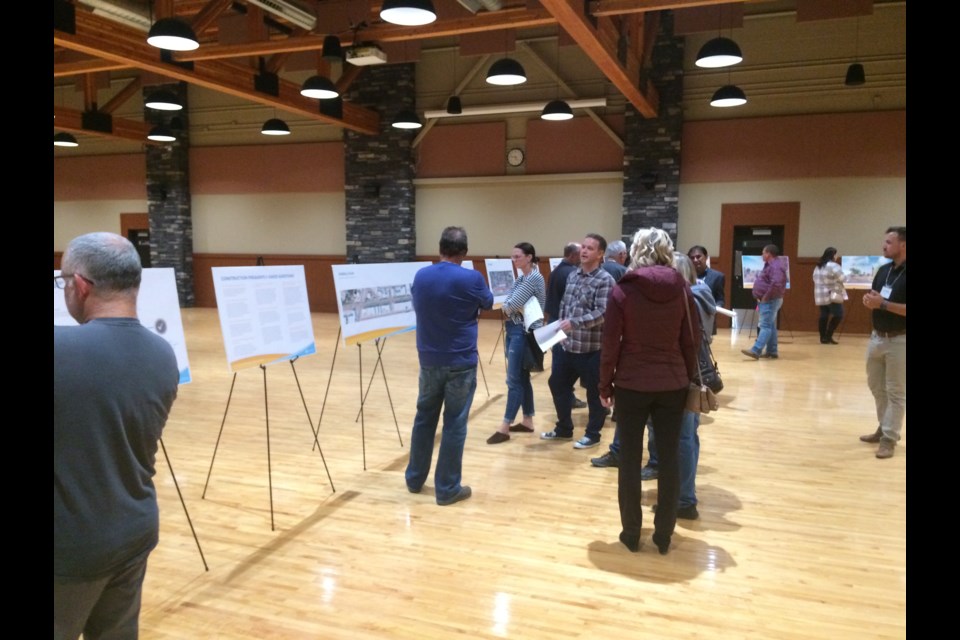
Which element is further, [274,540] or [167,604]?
[274,540]

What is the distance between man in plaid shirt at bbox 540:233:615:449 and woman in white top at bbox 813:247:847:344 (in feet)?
21.8

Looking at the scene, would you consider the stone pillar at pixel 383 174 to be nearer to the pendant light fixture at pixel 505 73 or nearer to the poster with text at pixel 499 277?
the poster with text at pixel 499 277

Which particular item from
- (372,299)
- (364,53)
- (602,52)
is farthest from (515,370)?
(364,53)

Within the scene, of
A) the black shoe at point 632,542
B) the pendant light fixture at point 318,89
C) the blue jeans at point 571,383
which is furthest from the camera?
the pendant light fixture at point 318,89

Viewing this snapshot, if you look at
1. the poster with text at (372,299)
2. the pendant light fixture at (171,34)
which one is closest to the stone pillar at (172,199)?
the pendant light fixture at (171,34)

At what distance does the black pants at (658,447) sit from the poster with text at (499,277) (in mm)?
4236

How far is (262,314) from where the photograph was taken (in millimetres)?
3611

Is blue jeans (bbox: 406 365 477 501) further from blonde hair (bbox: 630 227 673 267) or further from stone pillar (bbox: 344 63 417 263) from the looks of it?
stone pillar (bbox: 344 63 417 263)

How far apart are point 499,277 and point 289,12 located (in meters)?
4.34

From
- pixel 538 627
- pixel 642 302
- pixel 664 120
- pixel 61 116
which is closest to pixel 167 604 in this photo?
pixel 538 627

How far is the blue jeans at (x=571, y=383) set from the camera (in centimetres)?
469

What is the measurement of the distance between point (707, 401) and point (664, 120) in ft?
32.0

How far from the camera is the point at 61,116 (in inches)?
484

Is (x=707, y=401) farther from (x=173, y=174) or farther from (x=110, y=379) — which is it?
(x=173, y=174)
